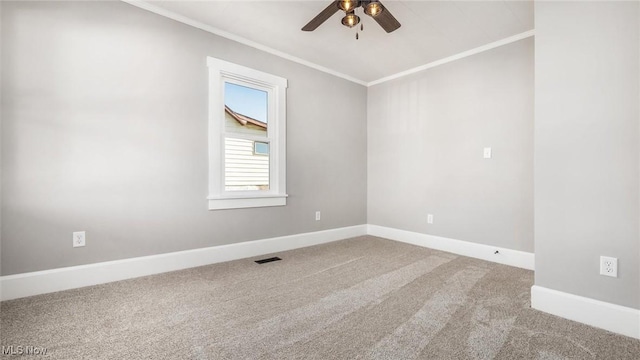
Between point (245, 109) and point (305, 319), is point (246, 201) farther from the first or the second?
point (305, 319)

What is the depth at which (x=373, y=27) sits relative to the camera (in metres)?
2.91

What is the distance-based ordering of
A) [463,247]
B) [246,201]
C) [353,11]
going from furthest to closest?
[463,247]
[246,201]
[353,11]

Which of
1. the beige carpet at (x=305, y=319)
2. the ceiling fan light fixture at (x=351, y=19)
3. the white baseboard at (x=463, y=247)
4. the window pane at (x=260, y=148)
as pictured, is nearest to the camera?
the beige carpet at (x=305, y=319)

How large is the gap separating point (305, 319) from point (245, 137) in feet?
7.11

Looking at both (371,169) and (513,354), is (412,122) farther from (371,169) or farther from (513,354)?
(513,354)

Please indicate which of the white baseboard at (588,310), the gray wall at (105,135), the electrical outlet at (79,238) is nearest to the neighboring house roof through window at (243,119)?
the gray wall at (105,135)

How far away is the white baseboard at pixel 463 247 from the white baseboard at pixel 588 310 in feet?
3.59

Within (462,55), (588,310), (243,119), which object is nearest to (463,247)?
(588,310)

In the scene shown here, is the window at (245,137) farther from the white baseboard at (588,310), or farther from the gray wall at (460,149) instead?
the white baseboard at (588,310)

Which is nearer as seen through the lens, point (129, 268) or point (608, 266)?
point (608, 266)

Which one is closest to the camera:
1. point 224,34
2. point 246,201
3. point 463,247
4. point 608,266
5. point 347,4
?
point 608,266

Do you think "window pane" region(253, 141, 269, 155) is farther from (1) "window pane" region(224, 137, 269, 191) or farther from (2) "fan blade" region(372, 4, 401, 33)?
(2) "fan blade" region(372, 4, 401, 33)

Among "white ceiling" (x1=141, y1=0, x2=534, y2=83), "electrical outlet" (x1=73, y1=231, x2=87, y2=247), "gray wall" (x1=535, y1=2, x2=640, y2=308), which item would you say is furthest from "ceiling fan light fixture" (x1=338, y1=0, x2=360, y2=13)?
"electrical outlet" (x1=73, y1=231, x2=87, y2=247)

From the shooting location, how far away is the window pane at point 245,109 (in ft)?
10.5
